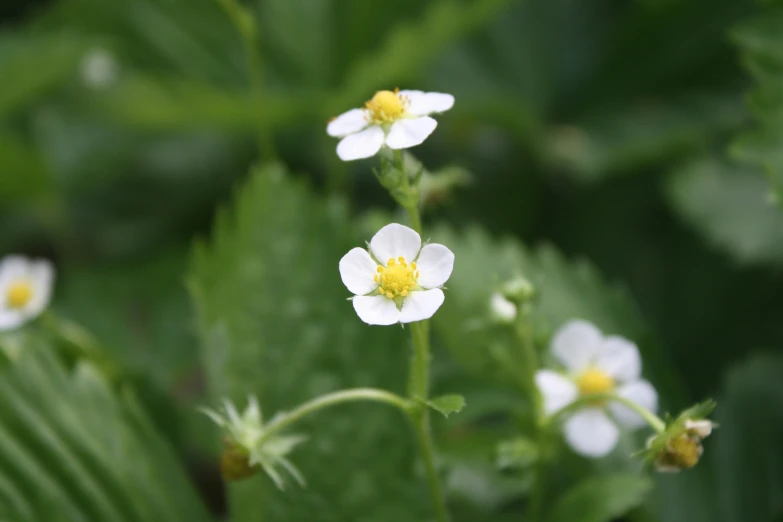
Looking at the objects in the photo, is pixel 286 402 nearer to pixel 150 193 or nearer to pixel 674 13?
pixel 150 193

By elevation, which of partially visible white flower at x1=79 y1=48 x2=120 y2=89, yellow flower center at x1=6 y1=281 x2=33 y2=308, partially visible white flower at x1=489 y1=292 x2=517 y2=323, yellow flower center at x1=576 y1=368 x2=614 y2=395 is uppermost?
partially visible white flower at x1=79 y1=48 x2=120 y2=89

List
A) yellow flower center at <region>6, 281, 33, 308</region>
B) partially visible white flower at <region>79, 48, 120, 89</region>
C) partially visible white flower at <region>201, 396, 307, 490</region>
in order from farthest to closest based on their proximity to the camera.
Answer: partially visible white flower at <region>79, 48, 120, 89</region> < yellow flower center at <region>6, 281, 33, 308</region> < partially visible white flower at <region>201, 396, 307, 490</region>

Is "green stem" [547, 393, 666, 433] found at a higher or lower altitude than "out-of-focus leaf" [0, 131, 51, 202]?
lower

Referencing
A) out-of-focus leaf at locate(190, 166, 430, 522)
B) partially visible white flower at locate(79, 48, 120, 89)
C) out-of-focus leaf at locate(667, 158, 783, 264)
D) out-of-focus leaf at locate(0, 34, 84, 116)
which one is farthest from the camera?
partially visible white flower at locate(79, 48, 120, 89)

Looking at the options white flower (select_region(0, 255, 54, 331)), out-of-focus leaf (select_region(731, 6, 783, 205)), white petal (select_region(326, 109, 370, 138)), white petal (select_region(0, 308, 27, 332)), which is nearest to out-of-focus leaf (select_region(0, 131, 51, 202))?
white flower (select_region(0, 255, 54, 331))

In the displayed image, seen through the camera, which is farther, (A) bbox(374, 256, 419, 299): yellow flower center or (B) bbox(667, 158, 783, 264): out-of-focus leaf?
(B) bbox(667, 158, 783, 264): out-of-focus leaf

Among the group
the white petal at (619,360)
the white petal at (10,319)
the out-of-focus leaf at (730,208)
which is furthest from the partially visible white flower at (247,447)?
the out-of-focus leaf at (730,208)

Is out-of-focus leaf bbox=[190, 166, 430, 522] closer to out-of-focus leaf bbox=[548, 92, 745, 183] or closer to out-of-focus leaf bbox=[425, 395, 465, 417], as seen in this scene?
out-of-focus leaf bbox=[425, 395, 465, 417]

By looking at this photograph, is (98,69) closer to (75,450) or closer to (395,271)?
(75,450)
